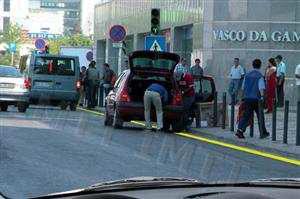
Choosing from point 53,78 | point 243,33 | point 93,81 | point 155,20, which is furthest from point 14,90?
point 243,33

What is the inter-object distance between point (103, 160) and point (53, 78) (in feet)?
57.3

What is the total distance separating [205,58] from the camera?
37.3 m

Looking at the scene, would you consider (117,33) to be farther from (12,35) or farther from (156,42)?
(12,35)

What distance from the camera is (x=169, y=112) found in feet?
66.5

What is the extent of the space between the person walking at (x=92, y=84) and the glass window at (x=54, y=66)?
1.64m

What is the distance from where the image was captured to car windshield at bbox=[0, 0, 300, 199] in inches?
448

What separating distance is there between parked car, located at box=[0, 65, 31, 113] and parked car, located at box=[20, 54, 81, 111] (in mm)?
2226

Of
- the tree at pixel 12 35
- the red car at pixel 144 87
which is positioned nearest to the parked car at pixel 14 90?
the red car at pixel 144 87

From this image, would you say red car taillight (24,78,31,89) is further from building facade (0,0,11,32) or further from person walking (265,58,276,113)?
building facade (0,0,11,32)

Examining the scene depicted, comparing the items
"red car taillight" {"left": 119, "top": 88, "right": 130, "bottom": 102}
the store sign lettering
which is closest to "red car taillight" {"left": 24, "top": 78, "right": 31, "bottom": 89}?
"red car taillight" {"left": 119, "top": 88, "right": 130, "bottom": 102}

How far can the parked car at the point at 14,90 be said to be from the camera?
26.7 meters

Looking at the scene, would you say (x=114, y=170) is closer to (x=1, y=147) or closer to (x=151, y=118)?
(x=1, y=147)

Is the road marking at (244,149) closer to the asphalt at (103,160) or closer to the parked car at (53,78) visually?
the asphalt at (103,160)

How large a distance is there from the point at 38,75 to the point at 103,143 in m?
14.4
